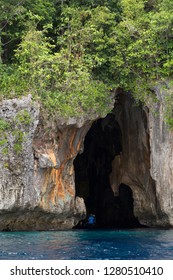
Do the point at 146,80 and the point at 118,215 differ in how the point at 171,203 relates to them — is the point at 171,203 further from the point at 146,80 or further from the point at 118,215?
the point at 118,215

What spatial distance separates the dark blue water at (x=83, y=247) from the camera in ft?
43.9

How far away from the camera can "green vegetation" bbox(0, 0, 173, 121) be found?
21.4m

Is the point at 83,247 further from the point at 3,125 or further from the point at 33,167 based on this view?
the point at 3,125

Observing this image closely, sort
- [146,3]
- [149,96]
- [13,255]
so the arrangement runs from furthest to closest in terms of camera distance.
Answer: [146,3] → [149,96] → [13,255]

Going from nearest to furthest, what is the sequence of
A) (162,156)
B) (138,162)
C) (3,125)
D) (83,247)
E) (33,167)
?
1. (83,247)
2. (3,125)
3. (33,167)
4. (162,156)
5. (138,162)

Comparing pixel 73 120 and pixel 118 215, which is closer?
pixel 73 120

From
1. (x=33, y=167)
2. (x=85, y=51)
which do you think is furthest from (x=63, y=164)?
(x=85, y=51)

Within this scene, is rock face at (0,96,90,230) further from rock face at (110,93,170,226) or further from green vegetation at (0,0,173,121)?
rock face at (110,93,170,226)

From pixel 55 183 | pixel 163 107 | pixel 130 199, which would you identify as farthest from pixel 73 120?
pixel 130 199

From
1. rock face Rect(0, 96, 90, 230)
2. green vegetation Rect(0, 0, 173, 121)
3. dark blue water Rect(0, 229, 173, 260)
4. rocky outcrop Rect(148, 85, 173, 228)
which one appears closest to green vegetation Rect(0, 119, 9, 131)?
rock face Rect(0, 96, 90, 230)

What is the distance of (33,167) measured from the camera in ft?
66.8

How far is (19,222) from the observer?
68.9 feet

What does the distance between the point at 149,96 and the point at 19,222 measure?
335 inches

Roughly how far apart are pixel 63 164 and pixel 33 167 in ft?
8.19
